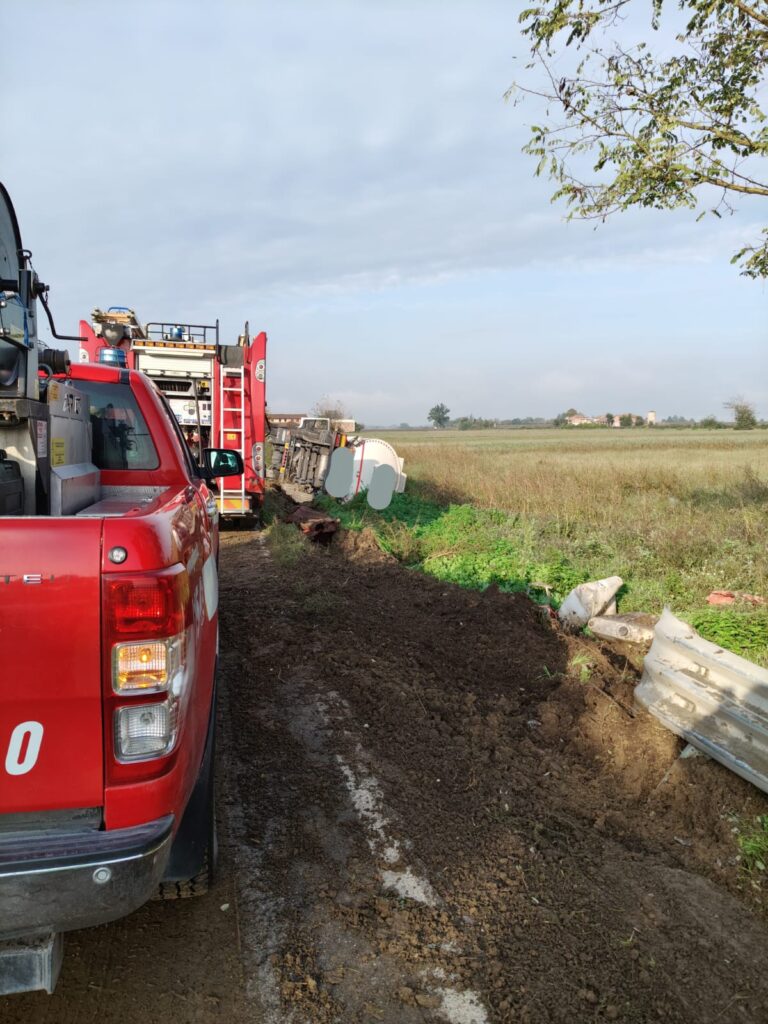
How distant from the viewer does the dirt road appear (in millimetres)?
2328

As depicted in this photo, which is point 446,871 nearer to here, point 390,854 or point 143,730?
point 390,854

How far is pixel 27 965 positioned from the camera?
184 cm

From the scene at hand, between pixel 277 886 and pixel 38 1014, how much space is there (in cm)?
92

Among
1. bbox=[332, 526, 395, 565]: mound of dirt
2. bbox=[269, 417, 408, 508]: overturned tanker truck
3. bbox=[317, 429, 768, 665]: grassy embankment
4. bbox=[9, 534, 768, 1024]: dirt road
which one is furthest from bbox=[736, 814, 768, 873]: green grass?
bbox=[269, 417, 408, 508]: overturned tanker truck

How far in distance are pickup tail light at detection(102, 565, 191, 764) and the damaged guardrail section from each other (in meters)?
2.93

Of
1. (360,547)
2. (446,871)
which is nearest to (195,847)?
(446,871)

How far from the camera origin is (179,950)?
2.53m

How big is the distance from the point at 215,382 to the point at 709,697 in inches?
337

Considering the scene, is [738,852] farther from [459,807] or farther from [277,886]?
[277,886]

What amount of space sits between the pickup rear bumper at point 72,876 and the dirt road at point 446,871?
2.30 ft

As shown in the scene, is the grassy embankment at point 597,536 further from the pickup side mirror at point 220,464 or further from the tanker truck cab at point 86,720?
the tanker truck cab at point 86,720

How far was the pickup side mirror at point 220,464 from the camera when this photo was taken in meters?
4.83

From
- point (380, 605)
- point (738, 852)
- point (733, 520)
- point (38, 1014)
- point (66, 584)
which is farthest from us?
point (733, 520)

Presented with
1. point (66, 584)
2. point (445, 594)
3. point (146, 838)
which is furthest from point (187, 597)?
point (445, 594)
